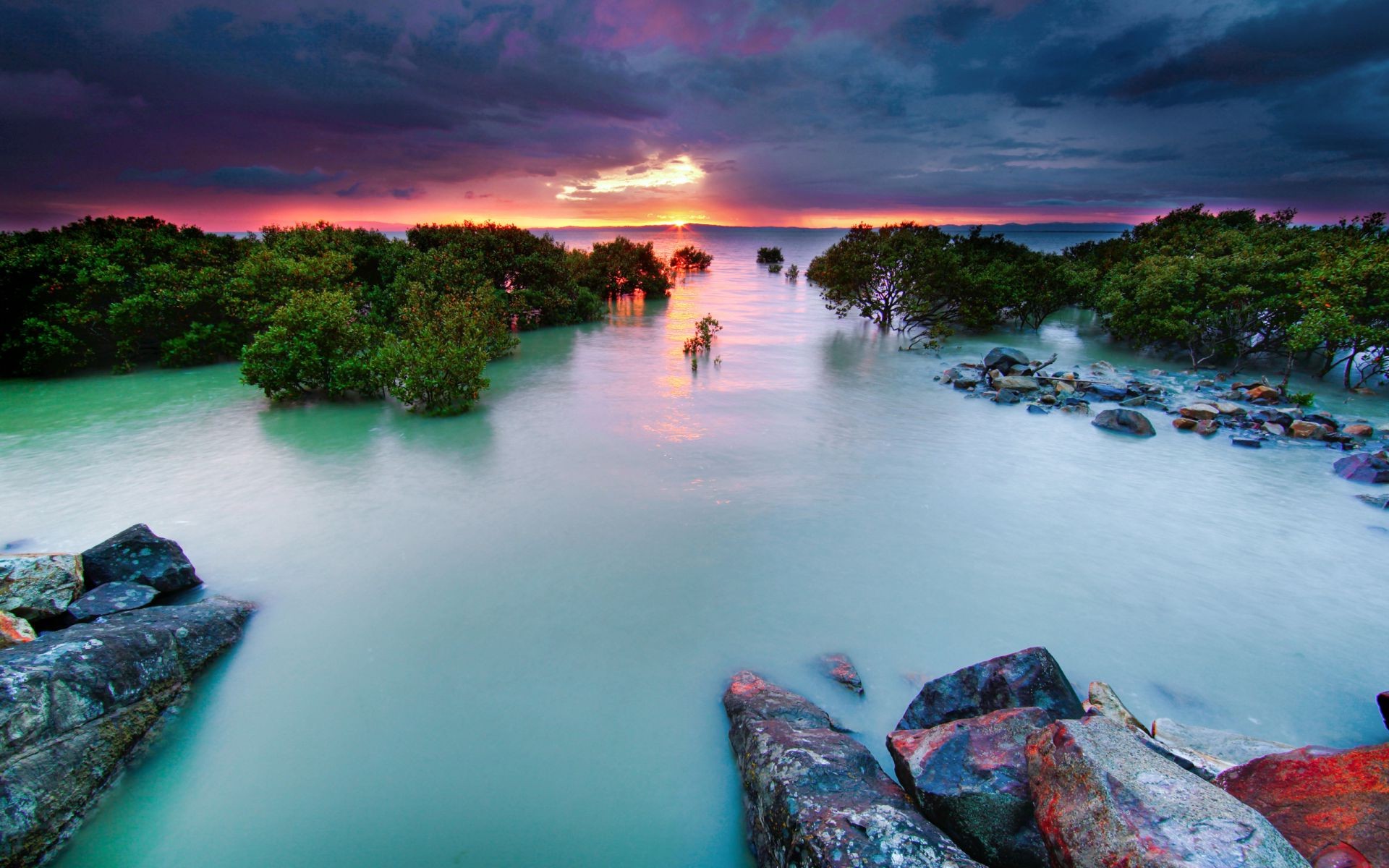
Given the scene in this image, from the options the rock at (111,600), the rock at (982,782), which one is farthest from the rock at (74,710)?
the rock at (982,782)

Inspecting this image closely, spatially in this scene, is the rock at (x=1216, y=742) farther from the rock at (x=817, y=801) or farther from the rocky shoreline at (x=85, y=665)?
the rocky shoreline at (x=85, y=665)

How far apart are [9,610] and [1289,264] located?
37713 mm

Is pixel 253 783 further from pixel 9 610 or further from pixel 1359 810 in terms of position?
pixel 1359 810

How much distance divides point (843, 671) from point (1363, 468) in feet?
54.7

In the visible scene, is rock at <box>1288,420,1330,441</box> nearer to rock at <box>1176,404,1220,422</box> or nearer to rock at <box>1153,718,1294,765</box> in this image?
rock at <box>1176,404,1220,422</box>

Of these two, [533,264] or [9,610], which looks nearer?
[9,610]

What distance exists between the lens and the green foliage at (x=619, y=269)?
44.4 m

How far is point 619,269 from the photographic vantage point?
46219 millimetres

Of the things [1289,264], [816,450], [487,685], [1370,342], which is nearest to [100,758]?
[487,685]

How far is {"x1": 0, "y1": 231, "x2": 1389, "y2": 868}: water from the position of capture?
5.92 metres

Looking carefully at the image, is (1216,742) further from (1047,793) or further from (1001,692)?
(1047,793)

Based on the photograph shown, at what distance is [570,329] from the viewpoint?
114ft

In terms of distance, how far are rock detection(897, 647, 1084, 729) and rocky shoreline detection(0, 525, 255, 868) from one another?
8726 mm

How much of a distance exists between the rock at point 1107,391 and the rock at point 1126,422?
3.36 m
